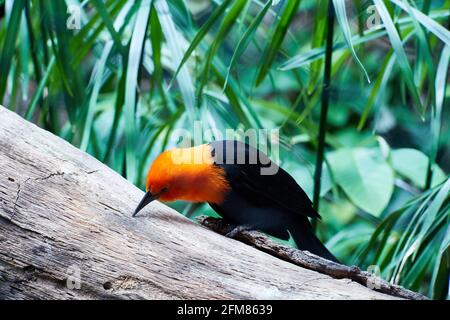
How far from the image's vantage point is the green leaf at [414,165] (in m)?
1.64

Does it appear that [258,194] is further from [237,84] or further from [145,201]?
[237,84]

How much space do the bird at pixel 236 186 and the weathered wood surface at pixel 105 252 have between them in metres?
0.06

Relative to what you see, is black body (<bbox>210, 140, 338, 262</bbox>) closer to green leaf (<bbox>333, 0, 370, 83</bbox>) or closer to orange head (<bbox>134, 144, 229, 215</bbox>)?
orange head (<bbox>134, 144, 229, 215</bbox>)

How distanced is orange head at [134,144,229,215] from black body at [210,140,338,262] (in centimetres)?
2

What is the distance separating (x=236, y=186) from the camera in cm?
110

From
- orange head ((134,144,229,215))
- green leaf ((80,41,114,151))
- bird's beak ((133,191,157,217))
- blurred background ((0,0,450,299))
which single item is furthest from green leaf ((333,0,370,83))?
green leaf ((80,41,114,151))

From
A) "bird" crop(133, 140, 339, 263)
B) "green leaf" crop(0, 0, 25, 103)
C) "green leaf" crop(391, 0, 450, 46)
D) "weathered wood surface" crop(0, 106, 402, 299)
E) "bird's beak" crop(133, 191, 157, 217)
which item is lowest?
"weathered wood surface" crop(0, 106, 402, 299)

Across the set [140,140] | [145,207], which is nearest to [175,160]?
[145,207]

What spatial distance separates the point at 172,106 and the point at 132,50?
28cm

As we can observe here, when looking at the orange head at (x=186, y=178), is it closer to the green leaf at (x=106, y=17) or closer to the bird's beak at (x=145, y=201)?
the bird's beak at (x=145, y=201)

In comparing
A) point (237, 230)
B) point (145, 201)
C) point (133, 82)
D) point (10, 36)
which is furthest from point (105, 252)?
point (10, 36)

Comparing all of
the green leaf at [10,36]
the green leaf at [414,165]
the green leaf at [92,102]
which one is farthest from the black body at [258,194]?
the green leaf at [414,165]

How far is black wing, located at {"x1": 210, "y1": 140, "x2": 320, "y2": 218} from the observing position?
1066mm
